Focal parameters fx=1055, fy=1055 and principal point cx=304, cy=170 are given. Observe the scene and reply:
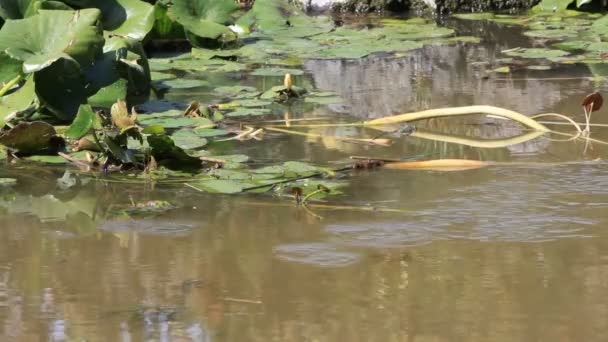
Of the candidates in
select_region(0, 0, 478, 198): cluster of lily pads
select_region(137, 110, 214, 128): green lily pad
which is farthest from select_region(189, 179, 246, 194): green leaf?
select_region(137, 110, 214, 128): green lily pad

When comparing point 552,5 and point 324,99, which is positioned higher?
point 552,5

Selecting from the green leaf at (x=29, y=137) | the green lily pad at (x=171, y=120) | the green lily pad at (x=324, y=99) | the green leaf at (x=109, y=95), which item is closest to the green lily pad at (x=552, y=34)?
the green lily pad at (x=324, y=99)

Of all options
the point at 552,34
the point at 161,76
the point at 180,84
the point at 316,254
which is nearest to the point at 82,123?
the point at 316,254

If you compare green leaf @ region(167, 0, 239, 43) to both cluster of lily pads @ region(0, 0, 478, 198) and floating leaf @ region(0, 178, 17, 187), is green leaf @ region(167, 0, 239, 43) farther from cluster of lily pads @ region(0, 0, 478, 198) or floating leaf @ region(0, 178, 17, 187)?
floating leaf @ region(0, 178, 17, 187)

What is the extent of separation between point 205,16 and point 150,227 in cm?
305

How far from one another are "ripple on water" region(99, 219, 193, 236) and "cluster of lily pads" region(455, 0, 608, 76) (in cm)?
253

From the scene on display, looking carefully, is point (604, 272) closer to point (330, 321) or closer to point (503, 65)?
point (330, 321)

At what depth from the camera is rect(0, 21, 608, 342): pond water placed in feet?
6.41

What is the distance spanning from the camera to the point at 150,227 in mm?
2555

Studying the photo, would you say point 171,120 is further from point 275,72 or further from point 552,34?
point 552,34

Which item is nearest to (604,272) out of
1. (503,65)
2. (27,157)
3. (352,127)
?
(352,127)

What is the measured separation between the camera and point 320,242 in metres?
2.43

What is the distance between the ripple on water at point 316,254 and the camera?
2.29m

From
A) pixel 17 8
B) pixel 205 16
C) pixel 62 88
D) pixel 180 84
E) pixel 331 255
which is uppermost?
pixel 17 8
